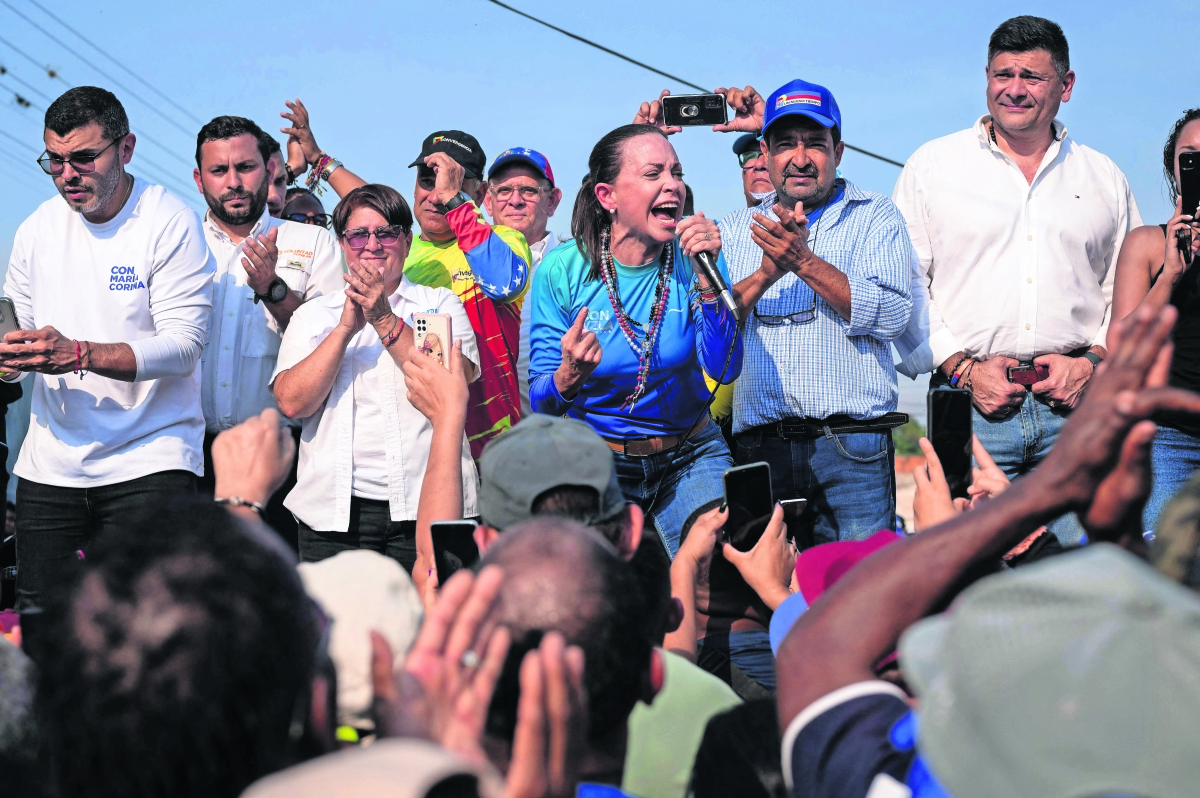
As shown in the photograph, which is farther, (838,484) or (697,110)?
(697,110)

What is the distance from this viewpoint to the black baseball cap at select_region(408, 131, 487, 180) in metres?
5.66

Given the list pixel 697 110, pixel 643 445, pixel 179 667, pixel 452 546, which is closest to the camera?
pixel 179 667

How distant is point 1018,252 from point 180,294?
322 cm

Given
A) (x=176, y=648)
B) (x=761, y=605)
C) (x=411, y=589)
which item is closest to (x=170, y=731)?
(x=176, y=648)

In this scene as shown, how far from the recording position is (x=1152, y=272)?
4.16 metres

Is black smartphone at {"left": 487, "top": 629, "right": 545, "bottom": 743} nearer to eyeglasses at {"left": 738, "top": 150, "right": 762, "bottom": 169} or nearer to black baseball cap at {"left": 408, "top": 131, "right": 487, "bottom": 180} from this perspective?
black baseball cap at {"left": 408, "top": 131, "right": 487, "bottom": 180}

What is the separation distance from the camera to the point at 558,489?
2.27 m

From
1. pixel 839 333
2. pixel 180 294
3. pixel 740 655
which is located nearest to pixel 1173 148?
pixel 839 333

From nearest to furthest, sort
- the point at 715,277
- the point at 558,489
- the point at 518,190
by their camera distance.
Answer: the point at 558,489
the point at 715,277
the point at 518,190

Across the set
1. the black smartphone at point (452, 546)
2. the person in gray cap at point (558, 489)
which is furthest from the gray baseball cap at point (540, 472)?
the black smartphone at point (452, 546)

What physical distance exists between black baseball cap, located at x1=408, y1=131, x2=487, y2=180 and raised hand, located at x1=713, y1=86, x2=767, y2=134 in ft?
4.09

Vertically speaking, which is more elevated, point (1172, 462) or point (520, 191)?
point (520, 191)

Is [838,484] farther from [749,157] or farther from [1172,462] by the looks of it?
[749,157]

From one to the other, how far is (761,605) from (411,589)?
4.91 ft
